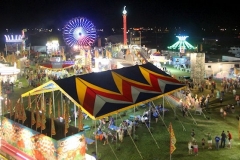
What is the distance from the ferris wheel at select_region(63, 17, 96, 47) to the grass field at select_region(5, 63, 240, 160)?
2025 centimetres

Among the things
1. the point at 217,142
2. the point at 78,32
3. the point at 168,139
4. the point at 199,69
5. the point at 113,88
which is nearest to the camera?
the point at 113,88

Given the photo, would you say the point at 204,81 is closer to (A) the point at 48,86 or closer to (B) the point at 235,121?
(B) the point at 235,121

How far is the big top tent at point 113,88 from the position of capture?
38.5ft

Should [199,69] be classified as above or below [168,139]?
above

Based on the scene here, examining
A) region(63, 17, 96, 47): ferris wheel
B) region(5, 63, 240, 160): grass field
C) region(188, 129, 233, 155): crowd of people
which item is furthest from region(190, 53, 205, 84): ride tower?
region(63, 17, 96, 47): ferris wheel

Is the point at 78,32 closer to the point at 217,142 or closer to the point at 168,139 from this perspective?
the point at 168,139

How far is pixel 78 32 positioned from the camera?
3772 cm

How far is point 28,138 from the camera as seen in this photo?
38.0ft

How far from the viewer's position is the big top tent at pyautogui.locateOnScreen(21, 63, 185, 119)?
11.8m

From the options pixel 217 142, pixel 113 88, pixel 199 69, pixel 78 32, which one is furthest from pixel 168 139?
pixel 78 32

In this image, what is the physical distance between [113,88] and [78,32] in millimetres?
25676

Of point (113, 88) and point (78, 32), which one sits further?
point (78, 32)

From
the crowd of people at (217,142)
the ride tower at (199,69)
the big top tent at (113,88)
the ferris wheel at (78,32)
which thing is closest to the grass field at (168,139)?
the crowd of people at (217,142)

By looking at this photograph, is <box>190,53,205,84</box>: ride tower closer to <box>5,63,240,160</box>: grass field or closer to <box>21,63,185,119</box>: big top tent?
<box>5,63,240,160</box>: grass field
